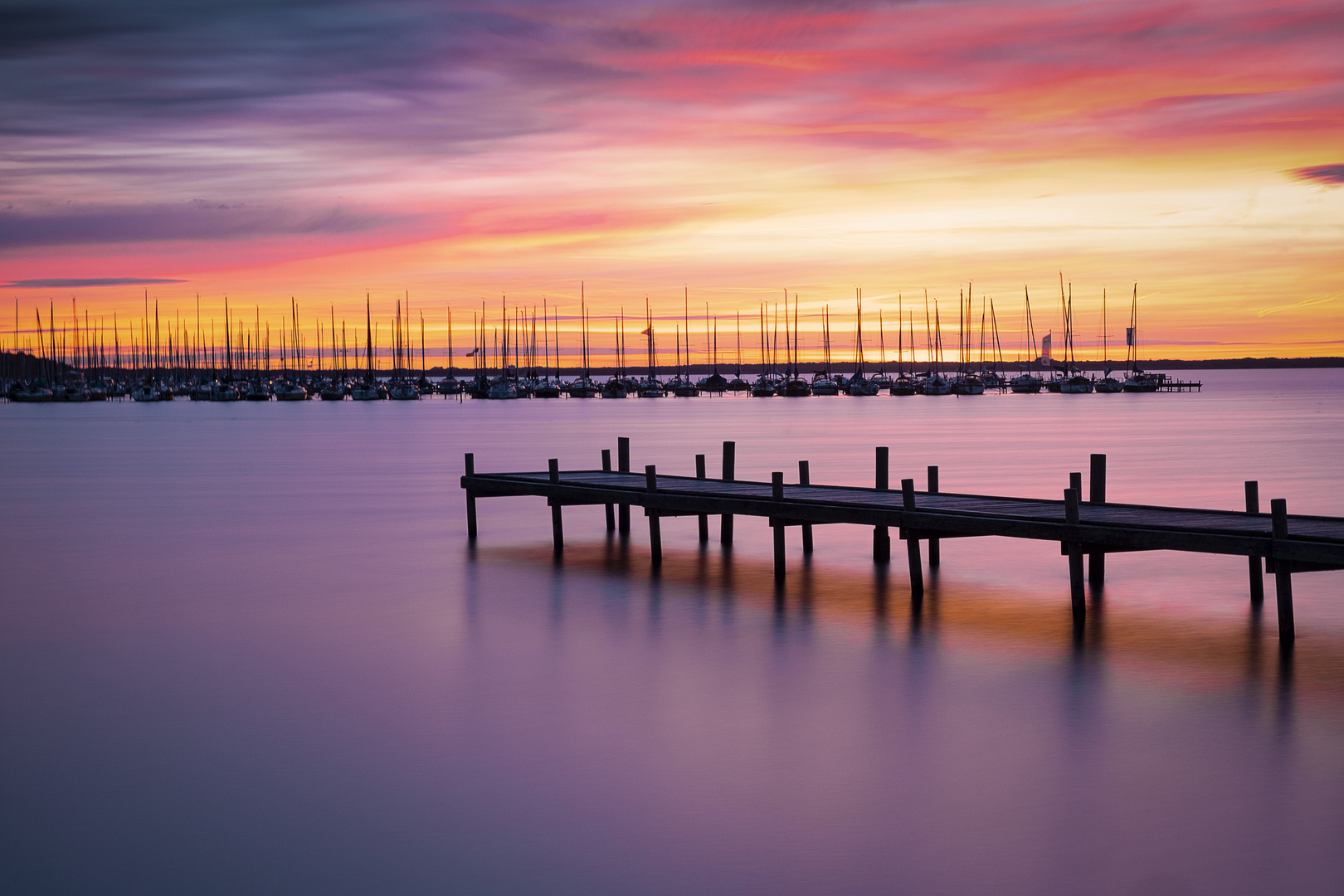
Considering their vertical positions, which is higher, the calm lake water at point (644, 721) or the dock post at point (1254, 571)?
the dock post at point (1254, 571)

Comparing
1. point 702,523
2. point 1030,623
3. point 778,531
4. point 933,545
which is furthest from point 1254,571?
point 702,523

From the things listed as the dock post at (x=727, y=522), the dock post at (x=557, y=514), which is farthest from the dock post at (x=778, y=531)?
the dock post at (x=557, y=514)

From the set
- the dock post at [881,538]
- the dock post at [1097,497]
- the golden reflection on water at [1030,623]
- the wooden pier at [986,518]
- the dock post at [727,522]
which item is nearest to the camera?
the golden reflection on water at [1030,623]

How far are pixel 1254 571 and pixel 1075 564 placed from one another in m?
3.45

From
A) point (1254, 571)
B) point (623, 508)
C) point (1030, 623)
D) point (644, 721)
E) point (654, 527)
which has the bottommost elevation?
point (644, 721)

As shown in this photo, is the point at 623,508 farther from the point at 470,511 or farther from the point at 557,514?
the point at 557,514

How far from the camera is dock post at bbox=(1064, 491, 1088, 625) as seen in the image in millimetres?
17719

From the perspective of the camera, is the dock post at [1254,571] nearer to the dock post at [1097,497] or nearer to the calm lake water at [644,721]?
the calm lake water at [644,721]

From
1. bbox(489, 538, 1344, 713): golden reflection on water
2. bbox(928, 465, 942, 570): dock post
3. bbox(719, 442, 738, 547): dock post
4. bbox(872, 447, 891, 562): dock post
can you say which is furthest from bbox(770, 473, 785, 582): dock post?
bbox(719, 442, 738, 547): dock post

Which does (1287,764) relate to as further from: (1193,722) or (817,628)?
(817,628)

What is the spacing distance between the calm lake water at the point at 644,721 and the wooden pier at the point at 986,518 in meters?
0.76

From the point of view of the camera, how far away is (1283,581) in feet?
53.4

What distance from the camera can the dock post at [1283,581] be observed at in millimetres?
15742

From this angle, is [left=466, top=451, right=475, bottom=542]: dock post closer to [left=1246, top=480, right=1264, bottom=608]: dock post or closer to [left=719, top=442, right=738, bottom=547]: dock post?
[left=719, top=442, right=738, bottom=547]: dock post
